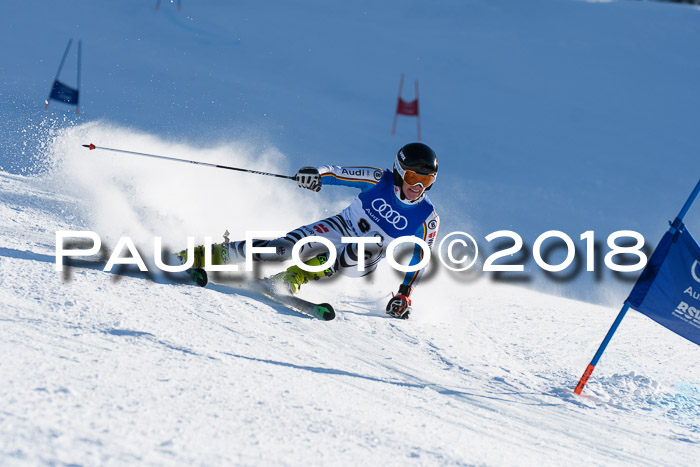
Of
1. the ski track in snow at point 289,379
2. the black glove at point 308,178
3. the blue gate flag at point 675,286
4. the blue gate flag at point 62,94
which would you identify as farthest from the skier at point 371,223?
the blue gate flag at point 62,94

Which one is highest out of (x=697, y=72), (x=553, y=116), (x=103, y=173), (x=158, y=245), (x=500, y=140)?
(x=697, y=72)

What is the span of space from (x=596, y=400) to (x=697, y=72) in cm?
1542

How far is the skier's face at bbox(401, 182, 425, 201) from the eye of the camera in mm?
4820

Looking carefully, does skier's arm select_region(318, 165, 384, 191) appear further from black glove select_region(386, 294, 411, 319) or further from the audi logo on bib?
black glove select_region(386, 294, 411, 319)

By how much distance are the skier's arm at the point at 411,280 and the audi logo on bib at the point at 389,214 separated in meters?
0.14

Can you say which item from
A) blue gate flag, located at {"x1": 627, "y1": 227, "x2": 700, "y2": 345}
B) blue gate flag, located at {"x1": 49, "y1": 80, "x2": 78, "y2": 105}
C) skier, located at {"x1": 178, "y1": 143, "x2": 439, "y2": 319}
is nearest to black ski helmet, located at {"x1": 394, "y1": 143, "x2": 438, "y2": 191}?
skier, located at {"x1": 178, "y1": 143, "x2": 439, "y2": 319}

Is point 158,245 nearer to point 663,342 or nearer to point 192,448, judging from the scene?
point 192,448

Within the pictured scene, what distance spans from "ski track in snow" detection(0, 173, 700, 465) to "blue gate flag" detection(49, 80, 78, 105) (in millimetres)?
4862

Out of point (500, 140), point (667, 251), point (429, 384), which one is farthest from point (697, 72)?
point (429, 384)

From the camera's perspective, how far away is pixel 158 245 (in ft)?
16.5

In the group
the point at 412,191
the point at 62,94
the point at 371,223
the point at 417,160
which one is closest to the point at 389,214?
the point at 371,223

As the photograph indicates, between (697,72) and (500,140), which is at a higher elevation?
(697,72)

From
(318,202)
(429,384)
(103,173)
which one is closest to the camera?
(429,384)

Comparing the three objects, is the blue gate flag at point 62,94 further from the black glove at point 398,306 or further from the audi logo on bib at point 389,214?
the black glove at point 398,306
